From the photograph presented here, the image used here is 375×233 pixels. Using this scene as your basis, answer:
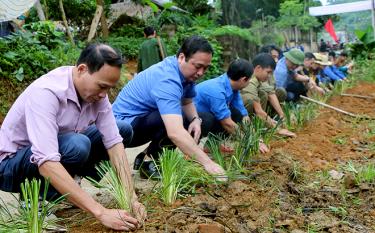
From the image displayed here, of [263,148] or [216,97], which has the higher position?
[216,97]

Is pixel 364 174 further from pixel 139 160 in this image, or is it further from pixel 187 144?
pixel 139 160

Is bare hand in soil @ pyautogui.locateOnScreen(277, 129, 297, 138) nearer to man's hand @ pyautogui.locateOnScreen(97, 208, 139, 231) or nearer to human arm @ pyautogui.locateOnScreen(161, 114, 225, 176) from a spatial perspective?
human arm @ pyautogui.locateOnScreen(161, 114, 225, 176)

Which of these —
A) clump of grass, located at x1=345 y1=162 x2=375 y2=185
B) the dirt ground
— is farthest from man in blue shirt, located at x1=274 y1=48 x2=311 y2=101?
clump of grass, located at x1=345 y1=162 x2=375 y2=185

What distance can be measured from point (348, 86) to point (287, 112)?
6.35 meters

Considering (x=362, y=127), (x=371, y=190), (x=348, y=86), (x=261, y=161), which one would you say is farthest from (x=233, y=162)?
(x=348, y=86)

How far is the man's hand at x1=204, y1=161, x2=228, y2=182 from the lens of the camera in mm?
3365

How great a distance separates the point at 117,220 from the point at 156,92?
146 centimetres

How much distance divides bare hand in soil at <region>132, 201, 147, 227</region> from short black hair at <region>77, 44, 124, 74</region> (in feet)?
2.35

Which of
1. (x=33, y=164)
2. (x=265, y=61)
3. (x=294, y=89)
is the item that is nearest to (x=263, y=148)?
(x=265, y=61)

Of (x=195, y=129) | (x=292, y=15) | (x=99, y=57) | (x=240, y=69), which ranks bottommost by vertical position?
(x=292, y=15)

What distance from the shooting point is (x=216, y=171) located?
3387 millimetres

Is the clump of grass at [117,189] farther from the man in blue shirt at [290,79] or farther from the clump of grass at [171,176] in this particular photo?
the man in blue shirt at [290,79]

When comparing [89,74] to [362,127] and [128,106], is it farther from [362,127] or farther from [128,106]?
[362,127]

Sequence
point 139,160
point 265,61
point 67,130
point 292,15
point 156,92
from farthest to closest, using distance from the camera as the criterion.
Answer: point 292,15, point 265,61, point 139,160, point 156,92, point 67,130
